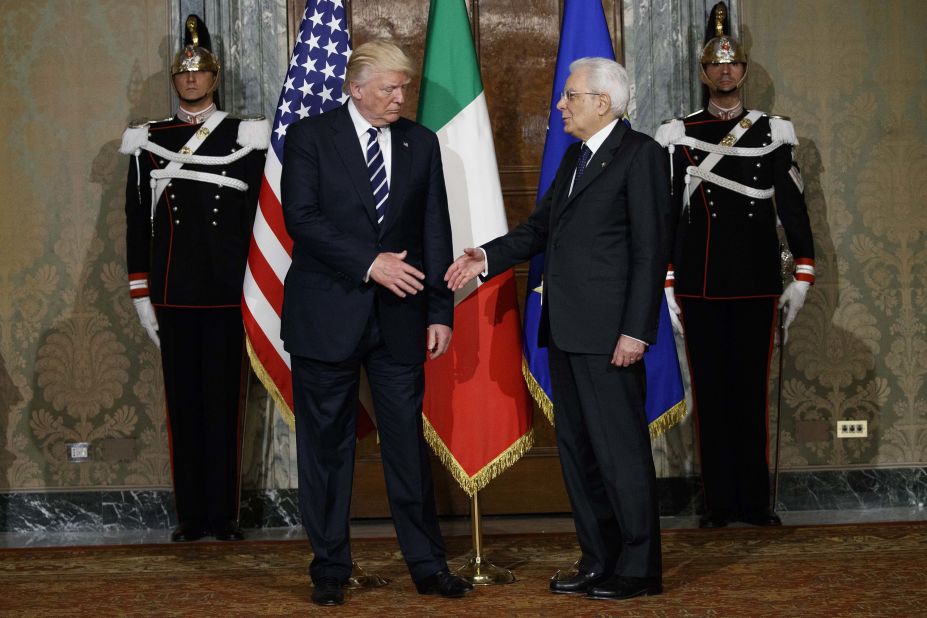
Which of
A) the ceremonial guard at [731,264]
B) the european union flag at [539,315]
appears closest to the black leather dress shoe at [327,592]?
the european union flag at [539,315]

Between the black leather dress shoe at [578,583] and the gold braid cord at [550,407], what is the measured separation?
1.78 feet

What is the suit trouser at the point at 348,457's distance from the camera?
3.33 metres

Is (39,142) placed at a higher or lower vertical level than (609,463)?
higher

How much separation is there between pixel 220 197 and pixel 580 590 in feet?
6.69

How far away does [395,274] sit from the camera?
3160 mm

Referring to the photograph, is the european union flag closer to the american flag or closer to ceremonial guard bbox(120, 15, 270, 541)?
the american flag

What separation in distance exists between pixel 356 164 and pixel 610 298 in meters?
0.82

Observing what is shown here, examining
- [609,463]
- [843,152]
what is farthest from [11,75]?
[843,152]

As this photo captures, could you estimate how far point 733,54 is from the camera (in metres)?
4.34

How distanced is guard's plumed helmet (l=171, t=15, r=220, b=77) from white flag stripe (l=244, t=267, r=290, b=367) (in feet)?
3.29

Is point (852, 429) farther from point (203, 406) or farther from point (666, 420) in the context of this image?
point (203, 406)

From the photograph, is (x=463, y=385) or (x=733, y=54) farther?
(x=733, y=54)

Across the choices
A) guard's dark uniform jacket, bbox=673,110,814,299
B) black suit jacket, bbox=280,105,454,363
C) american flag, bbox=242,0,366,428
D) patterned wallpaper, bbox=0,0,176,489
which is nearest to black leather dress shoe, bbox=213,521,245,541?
patterned wallpaper, bbox=0,0,176,489

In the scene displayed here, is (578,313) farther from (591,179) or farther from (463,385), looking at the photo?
(463,385)
